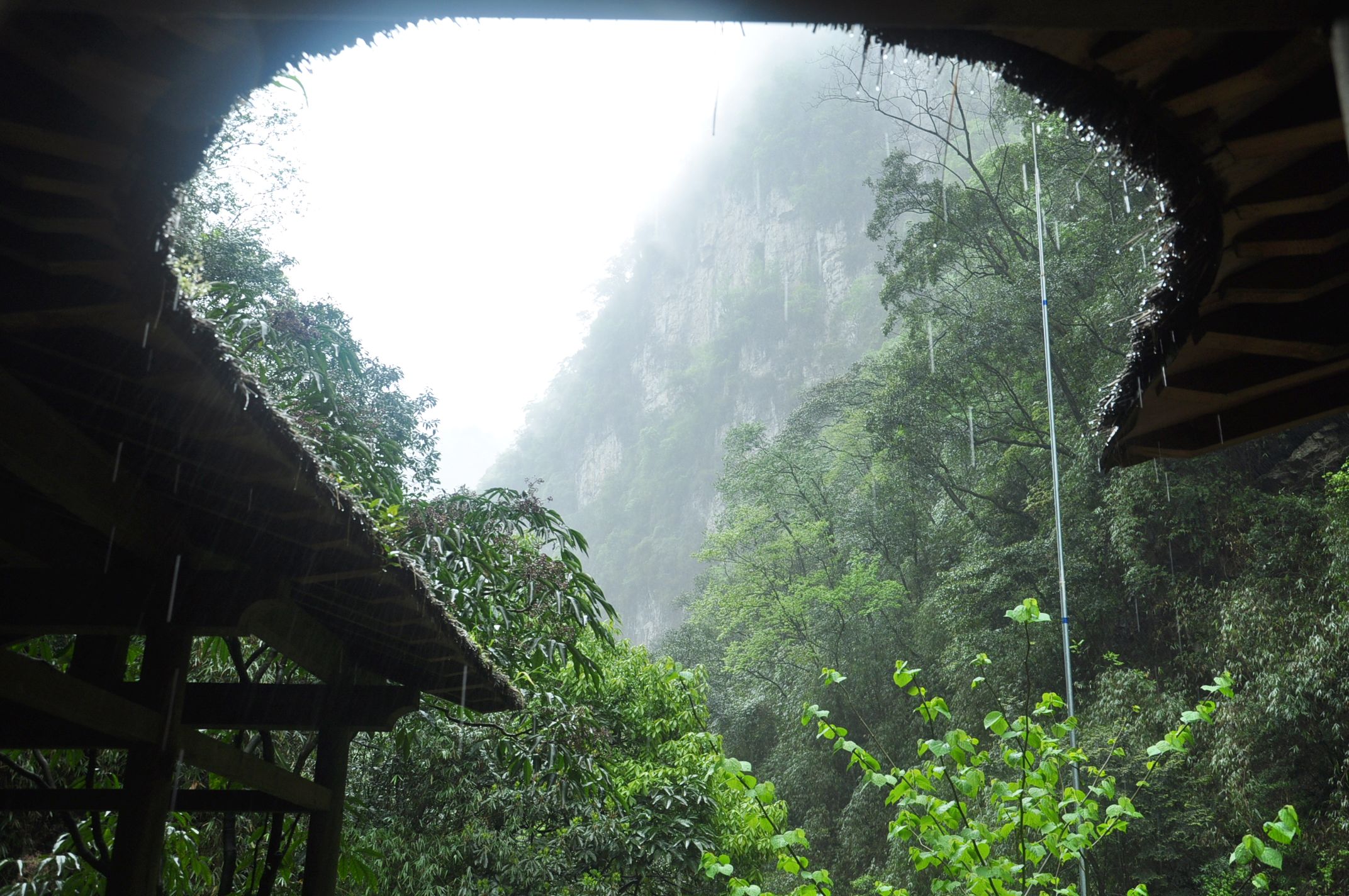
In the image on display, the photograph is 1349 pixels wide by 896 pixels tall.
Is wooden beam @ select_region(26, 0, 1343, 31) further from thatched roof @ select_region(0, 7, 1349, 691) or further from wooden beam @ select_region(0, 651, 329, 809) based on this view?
wooden beam @ select_region(0, 651, 329, 809)

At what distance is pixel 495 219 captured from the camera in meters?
69.5

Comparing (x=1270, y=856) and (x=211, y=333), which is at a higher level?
(x=211, y=333)

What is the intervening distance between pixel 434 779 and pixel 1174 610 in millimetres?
7624

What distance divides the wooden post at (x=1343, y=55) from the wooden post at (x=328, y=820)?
2.91 meters

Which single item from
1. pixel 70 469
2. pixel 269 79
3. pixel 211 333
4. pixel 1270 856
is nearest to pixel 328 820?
pixel 70 469

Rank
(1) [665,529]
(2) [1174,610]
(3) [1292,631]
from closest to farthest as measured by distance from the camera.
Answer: (3) [1292,631]
(2) [1174,610]
(1) [665,529]

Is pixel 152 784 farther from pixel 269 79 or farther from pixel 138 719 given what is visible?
pixel 269 79

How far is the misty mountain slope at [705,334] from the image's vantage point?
124 feet

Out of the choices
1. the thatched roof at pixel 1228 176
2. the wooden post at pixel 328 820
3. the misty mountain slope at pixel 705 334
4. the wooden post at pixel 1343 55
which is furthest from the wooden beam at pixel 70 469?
the misty mountain slope at pixel 705 334

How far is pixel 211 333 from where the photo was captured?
4.19 feet

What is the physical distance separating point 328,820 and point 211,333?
2.13 m

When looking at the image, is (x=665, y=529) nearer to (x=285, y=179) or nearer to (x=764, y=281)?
(x=764, y=281)

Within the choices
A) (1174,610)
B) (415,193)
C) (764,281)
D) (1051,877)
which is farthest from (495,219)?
(1051,877)

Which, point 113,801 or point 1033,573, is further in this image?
point 1033,573
